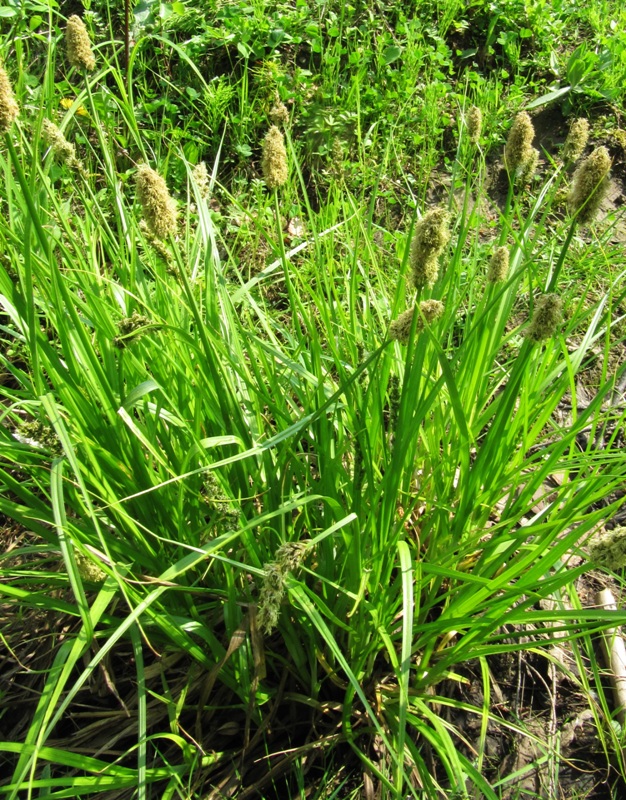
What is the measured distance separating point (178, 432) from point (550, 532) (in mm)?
891

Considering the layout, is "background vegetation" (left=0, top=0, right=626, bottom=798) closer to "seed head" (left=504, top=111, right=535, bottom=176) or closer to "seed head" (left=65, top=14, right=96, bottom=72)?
"seed head" (left=65, top=14, right=96, bottom=72)

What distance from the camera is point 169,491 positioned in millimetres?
1727

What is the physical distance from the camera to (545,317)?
1.38 m

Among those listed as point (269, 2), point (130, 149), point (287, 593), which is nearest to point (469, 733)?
point (287, 593)

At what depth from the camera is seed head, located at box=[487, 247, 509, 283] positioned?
1.62 metres

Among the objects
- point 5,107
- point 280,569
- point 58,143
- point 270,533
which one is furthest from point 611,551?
point 58,143

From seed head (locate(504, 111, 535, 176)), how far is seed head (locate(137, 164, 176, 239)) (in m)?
0.89

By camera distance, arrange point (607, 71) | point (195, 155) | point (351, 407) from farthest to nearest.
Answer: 1. point (607, 71)
2. point (195, 155)
3. point (351, 407)

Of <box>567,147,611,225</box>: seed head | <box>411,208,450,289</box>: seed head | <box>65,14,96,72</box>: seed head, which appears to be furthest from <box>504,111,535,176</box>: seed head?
<box>65,14,96,72</box>: seed head

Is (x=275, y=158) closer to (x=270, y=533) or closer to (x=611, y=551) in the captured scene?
(x=270, y=533)

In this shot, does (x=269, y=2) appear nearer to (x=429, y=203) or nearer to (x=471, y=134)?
(x=429, y=203)

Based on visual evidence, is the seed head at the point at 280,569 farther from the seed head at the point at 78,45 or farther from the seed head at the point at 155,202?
the seed head at the point at 78,45

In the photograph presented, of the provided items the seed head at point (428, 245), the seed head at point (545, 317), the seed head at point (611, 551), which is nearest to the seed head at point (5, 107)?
the seed head at point (428, 245)

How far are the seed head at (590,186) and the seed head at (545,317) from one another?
0.80 feet
